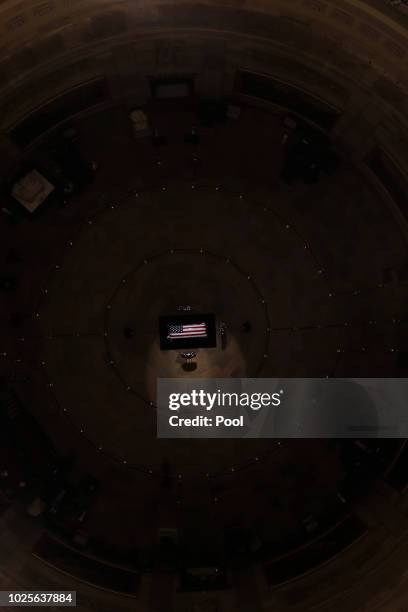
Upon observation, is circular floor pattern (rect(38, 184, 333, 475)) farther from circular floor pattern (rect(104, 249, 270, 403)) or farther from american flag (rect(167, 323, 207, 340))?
american flag (rect(167, 323, 207, 340))

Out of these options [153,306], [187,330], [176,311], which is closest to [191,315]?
[187,330]

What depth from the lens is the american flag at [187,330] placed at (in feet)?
79.2

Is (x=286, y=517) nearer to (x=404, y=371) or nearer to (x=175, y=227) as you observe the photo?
(x=404, y=371)

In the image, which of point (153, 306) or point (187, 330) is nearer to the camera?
point (187, 330)

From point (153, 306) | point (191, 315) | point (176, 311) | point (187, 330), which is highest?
point (153, 306)

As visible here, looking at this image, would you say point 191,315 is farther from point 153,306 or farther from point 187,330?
point 153,306

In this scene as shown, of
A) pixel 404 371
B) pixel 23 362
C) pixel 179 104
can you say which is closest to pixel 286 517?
pixel 404 371

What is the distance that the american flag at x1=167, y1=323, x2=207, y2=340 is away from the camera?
24141 mm

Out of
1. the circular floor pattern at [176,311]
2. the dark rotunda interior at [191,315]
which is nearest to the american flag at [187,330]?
the dark rotunda interior at [191,315]

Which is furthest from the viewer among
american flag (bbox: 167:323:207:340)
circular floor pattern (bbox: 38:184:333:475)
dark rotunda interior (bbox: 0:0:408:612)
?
circular floor pattern (bbox: 38:184:333:475)

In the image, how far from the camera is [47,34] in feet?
69.2

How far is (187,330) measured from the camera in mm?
24219

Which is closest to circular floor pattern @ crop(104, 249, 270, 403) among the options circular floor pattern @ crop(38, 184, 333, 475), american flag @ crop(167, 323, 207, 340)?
circular floor pattern @ crop(38, 184, 333, 475)

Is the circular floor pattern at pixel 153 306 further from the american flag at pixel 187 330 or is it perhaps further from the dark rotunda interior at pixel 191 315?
the american flag at pixel 187 330
